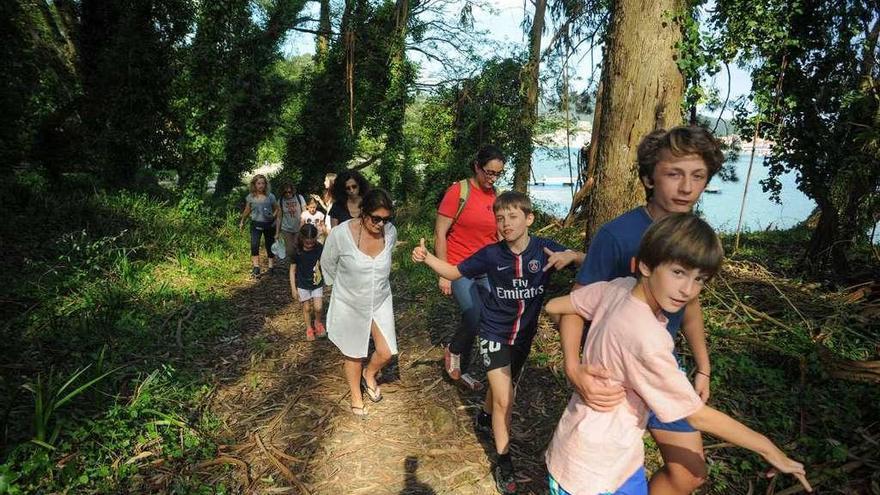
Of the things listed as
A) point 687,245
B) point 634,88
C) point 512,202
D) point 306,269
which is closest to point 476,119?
point 306,269

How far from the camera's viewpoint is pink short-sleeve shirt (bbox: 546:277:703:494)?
159cm

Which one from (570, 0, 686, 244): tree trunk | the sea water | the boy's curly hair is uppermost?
(570, 0, 686, 244): tree trunk

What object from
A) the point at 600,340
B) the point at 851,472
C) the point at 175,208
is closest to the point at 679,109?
the point at 851,472

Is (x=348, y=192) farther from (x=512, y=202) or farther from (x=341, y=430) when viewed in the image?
(x=512, y=202)

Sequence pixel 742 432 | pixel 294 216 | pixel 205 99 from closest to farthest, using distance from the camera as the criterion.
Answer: pixel 742 432
pixel 294 216
pixel 205 99

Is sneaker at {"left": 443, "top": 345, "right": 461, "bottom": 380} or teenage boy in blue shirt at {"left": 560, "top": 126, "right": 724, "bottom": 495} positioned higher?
teenage boy in blue shirt at {"left": 560, "top": 126, "right": 724, "bottom": 495}

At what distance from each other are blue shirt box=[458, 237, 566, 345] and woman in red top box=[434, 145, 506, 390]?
85 centimetres

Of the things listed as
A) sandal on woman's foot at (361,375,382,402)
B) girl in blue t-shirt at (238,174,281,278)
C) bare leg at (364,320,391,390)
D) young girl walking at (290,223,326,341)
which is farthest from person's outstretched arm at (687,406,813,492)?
girl in blue t-shirt at (238,174,281,278)

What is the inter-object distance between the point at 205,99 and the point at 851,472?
594 inches

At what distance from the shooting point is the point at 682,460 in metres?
2.01

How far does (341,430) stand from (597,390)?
2.83 metres

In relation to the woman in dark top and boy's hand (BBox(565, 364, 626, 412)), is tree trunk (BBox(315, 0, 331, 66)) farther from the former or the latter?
boy's hand (BBox(565, 364, 626, 412))

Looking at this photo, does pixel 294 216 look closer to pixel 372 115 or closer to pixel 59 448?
pixel 59 448

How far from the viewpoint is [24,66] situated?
9.05 metres
